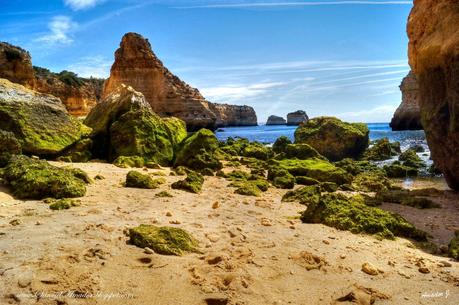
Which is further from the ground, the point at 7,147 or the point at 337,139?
the point at 7,147

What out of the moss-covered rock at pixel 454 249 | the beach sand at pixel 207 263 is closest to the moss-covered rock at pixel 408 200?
the beach sand at pixel 207 263

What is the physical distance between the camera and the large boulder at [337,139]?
86.1 ft

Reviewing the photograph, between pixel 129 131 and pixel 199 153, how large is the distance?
3.05m

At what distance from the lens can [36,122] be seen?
1250 cm

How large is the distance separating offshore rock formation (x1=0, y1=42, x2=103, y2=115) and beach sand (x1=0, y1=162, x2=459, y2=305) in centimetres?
3322

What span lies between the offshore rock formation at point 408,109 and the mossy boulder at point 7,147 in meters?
71.7

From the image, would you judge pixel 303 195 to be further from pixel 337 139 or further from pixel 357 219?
pixel 337 139

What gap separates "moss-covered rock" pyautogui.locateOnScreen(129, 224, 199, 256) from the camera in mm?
4953

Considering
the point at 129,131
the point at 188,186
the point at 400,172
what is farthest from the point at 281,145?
the point at 188,186

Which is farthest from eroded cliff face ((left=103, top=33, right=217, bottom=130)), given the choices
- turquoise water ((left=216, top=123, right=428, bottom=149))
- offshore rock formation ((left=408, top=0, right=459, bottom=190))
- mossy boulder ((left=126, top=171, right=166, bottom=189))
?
mossy boulder ((left=126, top=171, right=166, bottom=189))

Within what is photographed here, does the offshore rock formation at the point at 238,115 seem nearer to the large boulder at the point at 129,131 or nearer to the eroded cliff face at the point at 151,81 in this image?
the eroded cliff face at the point at 151,81

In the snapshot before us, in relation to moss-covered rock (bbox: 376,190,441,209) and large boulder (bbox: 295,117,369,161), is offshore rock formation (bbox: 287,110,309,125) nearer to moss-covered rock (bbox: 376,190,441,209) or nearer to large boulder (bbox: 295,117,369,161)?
large boulder (bbox: 295,117,369,161)

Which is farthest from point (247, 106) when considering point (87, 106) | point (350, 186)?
point (350, 186)

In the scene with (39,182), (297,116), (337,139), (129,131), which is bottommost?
(39,182)
